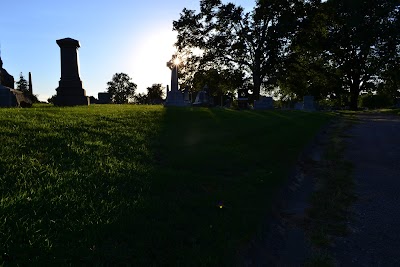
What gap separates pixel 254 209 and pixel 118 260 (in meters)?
1.96

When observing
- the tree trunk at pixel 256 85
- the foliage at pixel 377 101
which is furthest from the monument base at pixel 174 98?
the foliage at pixel 377 101

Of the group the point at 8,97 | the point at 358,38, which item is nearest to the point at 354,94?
the point at 358,38

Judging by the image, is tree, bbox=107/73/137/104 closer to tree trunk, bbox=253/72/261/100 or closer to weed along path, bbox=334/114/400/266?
tree trunk, bbox=253/72/261/100

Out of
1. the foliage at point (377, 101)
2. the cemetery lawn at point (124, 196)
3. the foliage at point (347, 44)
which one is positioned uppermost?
the foliage at point (347, 44)

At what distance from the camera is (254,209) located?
415 cm

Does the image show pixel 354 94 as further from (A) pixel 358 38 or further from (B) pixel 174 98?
(B) pixel 174 98

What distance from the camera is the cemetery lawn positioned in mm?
2801

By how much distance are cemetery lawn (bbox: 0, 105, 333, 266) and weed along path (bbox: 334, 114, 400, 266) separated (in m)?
1.02

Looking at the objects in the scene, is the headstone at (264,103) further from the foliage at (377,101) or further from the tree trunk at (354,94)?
the foliage at (377,101)

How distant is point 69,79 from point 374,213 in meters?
17.0

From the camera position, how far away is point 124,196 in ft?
12.8

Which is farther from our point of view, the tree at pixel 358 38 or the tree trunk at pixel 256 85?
the tree at pixel 358 38

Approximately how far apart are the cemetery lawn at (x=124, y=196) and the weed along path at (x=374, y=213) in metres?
1.02

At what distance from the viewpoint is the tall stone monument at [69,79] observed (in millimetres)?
18078
